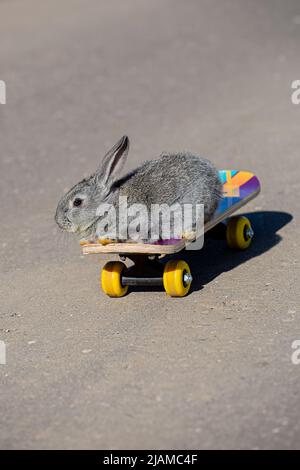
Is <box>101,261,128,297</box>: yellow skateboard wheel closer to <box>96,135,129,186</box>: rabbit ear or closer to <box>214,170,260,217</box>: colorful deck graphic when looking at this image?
<box>96,135,129,186</box>: rabbit ear

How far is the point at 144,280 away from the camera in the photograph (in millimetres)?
5668

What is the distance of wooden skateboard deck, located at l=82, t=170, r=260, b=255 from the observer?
5371 millimetres

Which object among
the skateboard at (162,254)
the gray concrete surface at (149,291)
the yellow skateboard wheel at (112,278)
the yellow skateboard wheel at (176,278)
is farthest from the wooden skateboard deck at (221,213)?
the gray concrete surface at (149,291)

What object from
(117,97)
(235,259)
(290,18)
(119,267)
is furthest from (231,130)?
(290,18)

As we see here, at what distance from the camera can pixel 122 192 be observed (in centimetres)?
572

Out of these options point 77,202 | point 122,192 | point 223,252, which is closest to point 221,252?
point 223,252

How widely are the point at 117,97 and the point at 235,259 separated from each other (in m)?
5.73

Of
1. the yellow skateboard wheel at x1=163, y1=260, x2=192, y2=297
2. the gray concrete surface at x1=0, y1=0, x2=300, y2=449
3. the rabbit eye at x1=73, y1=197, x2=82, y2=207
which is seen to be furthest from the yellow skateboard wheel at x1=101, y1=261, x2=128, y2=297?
the rabbit eye at x1=73, y1=197, x2=82, y2=207

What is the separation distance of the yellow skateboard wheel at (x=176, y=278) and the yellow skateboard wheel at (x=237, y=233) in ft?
2.72

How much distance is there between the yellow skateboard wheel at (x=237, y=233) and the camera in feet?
20.7

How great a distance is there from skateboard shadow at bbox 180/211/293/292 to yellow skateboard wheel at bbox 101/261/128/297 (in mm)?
530

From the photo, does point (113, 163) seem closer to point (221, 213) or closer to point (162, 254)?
point (162, 254)

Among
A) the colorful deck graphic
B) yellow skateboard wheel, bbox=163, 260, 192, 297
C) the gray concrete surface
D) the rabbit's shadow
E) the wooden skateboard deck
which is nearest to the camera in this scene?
the gray concrete surface

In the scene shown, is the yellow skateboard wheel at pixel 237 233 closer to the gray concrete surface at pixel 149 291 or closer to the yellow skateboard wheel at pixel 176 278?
the gray concrete surface at pixel 149 291
